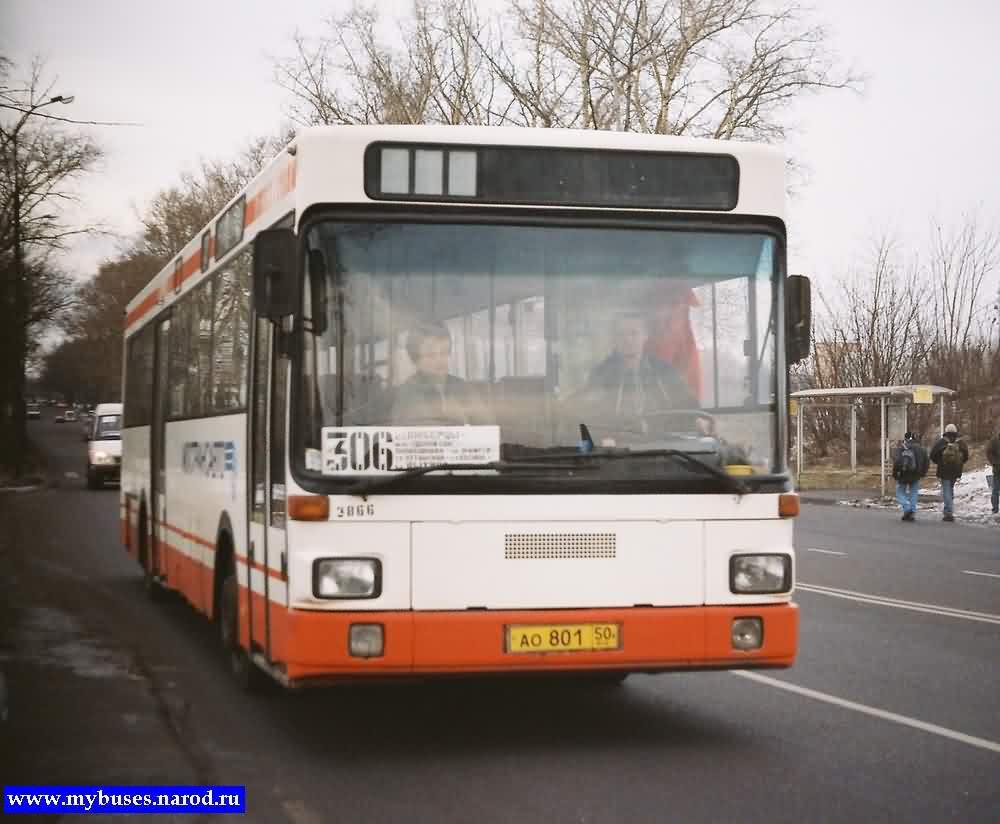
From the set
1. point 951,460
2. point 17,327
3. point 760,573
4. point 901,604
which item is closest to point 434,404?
point 760,573

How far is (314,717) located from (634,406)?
8.42 feet

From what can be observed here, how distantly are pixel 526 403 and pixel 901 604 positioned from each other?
8.21 meters

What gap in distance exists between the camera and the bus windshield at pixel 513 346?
7355 millimetres

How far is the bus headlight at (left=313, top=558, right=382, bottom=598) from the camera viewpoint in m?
7.24

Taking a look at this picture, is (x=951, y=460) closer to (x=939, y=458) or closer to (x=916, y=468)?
(x=939, y=458)

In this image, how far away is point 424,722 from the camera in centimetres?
849

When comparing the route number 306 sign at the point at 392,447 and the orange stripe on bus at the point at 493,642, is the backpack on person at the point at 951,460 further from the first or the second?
the route number 306 sign at the point at 392,447

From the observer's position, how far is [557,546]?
7430mm

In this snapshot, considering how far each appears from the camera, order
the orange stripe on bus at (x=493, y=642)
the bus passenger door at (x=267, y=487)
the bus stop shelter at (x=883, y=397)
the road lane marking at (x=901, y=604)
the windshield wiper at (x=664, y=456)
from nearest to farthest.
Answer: the orange stripe on bus at (x=493, y=642) → the windshield wiper at (x=664, y=456) → the bus passenger door at (x=267, y=487) → the road lane marking at (x=901, y=604) → the bus stop shelter at (x=883, y=397)

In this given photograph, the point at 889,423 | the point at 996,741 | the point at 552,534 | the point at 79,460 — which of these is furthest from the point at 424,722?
the point at 79,460

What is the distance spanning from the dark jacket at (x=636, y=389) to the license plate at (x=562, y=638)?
971 millimetres

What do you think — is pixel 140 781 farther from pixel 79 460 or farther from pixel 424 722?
pixel 79 460

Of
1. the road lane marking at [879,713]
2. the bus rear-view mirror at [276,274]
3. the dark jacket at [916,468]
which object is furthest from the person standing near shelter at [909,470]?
the bus rear-view mirror at [276,274]

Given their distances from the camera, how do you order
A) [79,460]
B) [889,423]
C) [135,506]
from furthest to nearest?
[79,460] < [889,423] < [135,506]
